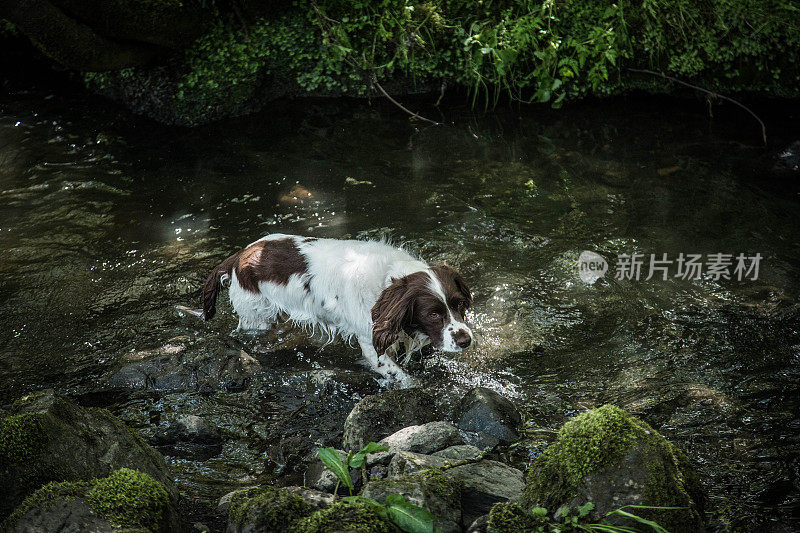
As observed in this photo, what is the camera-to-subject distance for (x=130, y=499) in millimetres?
2791

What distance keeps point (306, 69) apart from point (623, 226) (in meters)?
5.57

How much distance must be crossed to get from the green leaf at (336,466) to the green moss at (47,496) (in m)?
1.03

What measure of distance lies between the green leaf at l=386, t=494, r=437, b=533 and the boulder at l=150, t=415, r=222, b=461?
1719 mm

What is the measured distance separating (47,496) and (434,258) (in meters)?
4.04

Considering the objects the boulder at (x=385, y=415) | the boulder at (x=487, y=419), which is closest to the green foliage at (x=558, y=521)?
the boulder at (x=487, y=419)

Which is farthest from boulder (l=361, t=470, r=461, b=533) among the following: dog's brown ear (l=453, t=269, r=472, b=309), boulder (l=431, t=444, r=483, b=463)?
dog's brown ear (l=453, t=269, r=472, b=309)

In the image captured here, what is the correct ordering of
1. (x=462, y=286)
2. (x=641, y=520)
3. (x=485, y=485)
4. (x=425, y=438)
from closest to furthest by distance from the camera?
(x=641, y=520), (x=485, y=485), (x=425, y=438), (x=462, y=286)

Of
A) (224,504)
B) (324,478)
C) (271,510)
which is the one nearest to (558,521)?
(271,510)

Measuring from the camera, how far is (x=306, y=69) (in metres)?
9.84

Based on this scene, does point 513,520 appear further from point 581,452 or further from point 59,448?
point 59,448

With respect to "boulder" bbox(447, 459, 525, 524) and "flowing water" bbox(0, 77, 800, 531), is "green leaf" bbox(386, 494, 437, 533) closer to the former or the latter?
"boulder" bbox(447, 459, 525, 524)

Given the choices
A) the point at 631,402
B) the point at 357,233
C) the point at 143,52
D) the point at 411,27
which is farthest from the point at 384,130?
the point at 631,402

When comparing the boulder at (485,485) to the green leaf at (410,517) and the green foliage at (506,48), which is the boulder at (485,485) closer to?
the green leaf at (410,517)

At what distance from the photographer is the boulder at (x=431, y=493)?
9.39 ft
